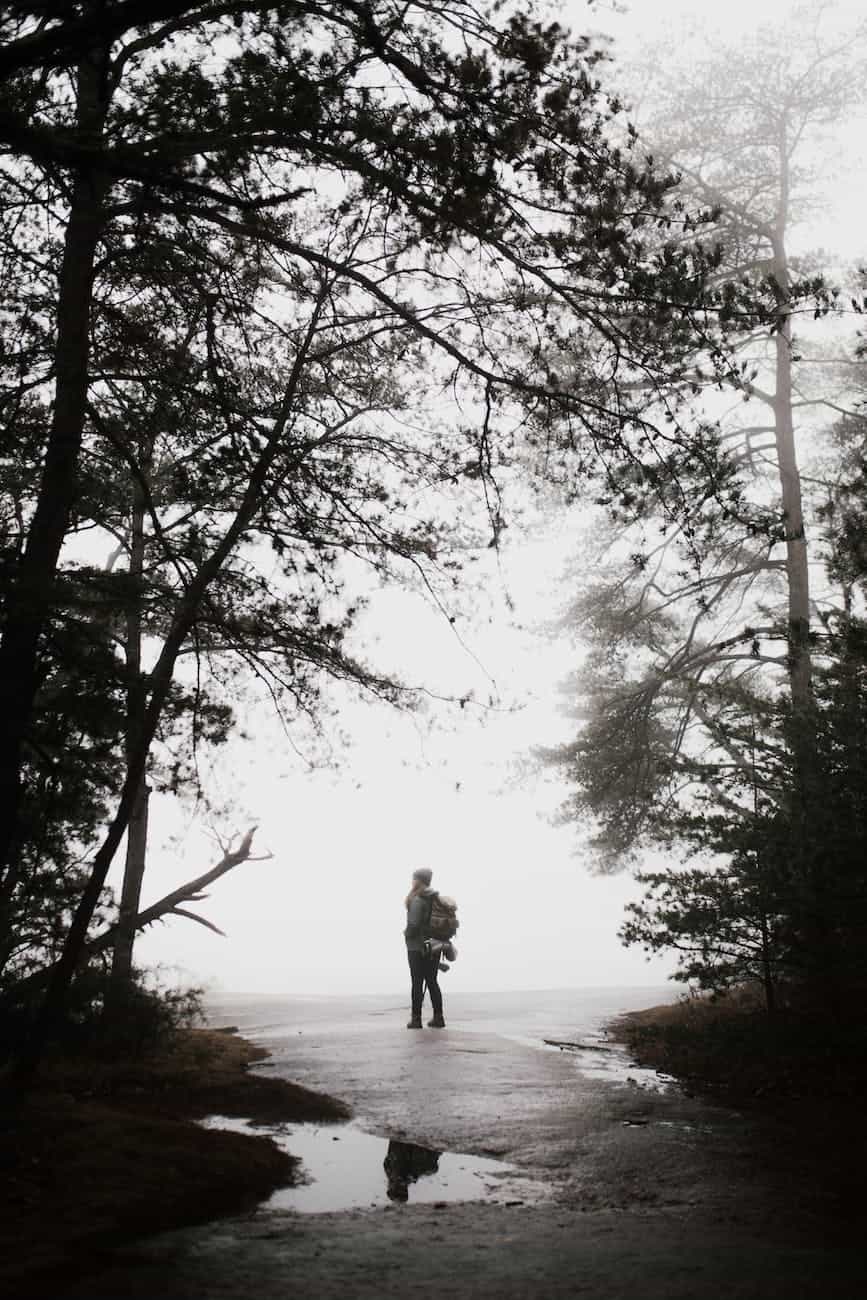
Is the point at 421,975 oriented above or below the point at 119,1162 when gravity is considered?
above

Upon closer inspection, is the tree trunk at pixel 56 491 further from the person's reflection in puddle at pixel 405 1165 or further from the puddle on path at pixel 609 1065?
the puddle on path at pixel 609 1065

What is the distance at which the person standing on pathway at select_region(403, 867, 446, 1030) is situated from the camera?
40.5ft

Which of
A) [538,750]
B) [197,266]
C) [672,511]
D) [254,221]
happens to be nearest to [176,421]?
[197,266]

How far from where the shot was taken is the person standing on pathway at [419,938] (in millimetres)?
12344

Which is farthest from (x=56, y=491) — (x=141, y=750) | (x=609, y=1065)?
(x=609, y=1065)

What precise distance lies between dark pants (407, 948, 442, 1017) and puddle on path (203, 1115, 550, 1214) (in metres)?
6.02

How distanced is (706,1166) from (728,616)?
1301 centimetres

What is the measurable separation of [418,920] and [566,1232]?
8.11m

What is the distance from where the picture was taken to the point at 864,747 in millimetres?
8156

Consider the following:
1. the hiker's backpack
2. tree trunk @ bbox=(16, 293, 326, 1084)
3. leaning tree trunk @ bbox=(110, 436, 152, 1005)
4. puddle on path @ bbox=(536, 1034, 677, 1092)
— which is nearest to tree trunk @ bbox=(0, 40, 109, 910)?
tree trunk @ bbox=(16, 293, 326, 1084)

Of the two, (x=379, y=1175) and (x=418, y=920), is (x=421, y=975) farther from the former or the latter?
(x=379, y=1175)

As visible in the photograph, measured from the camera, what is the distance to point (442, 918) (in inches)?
495

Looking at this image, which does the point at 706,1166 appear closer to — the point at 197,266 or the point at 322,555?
the point at 322,555

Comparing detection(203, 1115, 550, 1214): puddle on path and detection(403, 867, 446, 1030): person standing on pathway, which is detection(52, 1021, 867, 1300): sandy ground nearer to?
detection(203, 1115, 550, 1214): puddle on path
